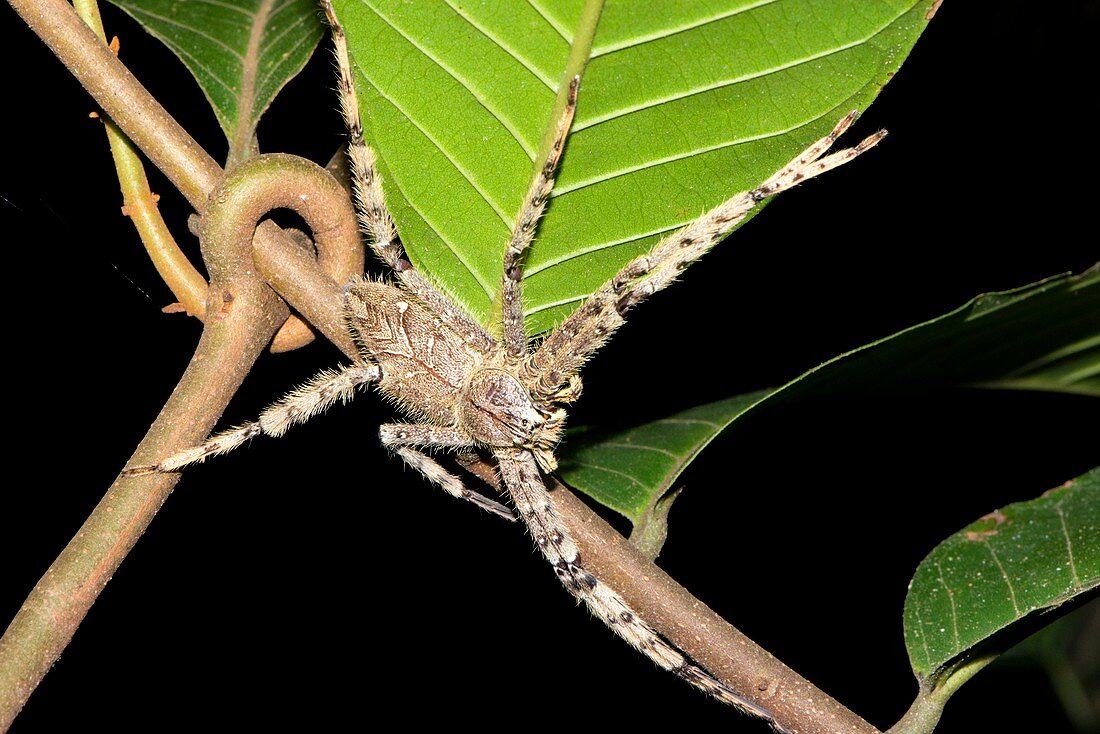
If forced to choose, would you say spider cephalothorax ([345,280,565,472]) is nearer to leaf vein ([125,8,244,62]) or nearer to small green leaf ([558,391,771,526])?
small green leaf ([558,391,771,526])

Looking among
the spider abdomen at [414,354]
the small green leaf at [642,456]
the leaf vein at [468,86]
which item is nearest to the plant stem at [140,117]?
the leaf vein at [468,86]

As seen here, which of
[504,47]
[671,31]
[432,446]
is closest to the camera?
[671,31]

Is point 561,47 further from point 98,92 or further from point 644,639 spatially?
point 644,639

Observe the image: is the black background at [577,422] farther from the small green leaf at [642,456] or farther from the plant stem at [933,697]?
the plant stem at [933,697]

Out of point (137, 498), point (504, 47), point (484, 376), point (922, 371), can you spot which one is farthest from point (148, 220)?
point (922, 371)

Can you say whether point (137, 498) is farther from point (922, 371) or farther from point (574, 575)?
point (922, 371)

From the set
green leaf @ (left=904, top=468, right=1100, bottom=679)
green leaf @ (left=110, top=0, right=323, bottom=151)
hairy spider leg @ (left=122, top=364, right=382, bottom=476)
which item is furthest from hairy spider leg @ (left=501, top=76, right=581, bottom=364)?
green leaf @ (left=904, top=468, right=1100, bottom=679)
